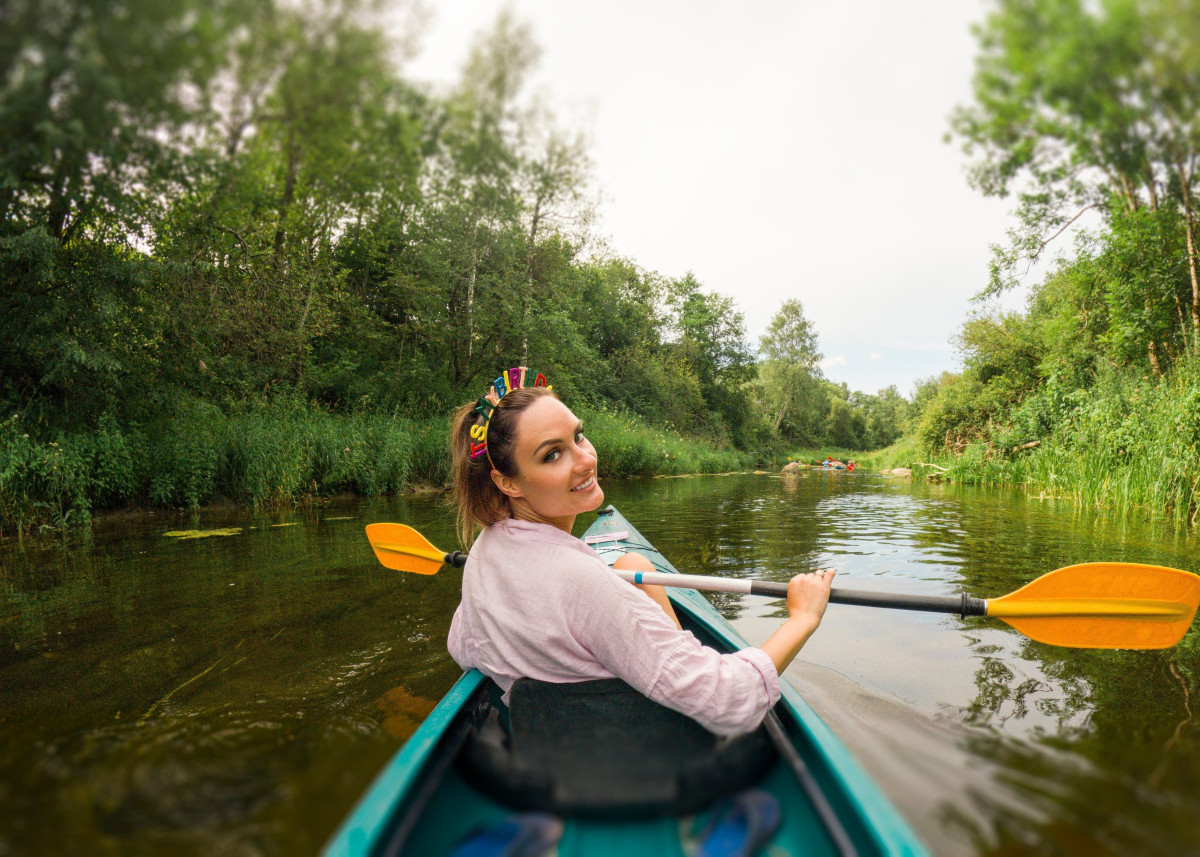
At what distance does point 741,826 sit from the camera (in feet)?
3.29

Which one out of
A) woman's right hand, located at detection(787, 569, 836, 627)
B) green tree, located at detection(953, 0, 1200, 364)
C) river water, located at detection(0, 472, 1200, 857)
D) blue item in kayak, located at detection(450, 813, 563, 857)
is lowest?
river water, located at detection(0, 472, 1200, 857)

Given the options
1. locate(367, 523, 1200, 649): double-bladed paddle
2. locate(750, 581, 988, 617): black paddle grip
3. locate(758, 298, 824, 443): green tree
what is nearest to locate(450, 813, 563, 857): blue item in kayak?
locate(367, 523, 1200, 649): double-bladed paddle

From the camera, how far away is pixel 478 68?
1.57m

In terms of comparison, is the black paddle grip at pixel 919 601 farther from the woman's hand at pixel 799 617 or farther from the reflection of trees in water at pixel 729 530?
the reflection of trees in water at pixel 729 530

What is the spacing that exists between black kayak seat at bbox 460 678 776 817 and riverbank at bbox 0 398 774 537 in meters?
5.43

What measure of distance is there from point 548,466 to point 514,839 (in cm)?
85

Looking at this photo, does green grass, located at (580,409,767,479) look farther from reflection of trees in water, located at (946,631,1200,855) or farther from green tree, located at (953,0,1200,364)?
green tree, located at (953,0,1200,364)

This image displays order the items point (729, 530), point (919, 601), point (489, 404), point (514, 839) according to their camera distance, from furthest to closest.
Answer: point (729, 530)
point (919, 601)
point (489, 404)
point (514, 839)

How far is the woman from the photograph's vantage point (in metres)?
1.32

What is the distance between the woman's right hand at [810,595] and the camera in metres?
1.62

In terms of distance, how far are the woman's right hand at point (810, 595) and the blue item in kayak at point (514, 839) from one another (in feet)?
2.72

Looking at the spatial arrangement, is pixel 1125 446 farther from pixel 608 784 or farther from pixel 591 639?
pixel 608 784

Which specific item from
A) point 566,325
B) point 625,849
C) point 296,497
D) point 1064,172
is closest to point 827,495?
point 566,325

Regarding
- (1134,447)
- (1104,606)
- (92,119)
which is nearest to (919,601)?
(1104,606)
